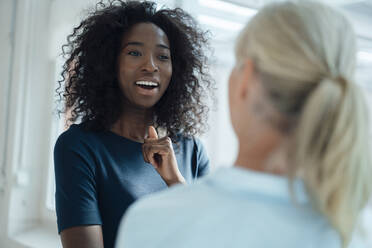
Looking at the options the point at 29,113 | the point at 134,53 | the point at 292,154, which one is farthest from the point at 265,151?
the point at 29,113

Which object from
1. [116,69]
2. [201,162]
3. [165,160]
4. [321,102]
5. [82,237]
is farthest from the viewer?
[201,162]

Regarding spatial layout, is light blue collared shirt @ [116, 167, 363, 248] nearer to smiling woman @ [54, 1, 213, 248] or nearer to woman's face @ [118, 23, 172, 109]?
smiling woman @ [54, 1, 213, 248]

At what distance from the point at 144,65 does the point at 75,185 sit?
413 mm

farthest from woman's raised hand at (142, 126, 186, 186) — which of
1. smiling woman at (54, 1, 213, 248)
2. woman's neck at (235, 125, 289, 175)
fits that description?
woman's neck at (235, 125, 289, 175)

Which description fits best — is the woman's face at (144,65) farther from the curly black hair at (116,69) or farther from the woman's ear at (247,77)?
the woman's ear at (247,77)

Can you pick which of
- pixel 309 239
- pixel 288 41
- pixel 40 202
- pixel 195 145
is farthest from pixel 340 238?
pixel 40 202

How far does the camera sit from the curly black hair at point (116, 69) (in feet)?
4.49

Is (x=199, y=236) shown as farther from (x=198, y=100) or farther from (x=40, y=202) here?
(x=40, y=202)

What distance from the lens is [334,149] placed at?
595 millimetres

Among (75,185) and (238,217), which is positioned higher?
(238,217)

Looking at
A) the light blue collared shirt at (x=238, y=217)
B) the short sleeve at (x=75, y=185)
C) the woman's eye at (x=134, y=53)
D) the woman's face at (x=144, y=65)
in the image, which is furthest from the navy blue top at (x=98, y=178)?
the light blue collared shirt at (x=238, y=217)

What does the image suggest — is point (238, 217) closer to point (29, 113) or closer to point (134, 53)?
point (134, 53)

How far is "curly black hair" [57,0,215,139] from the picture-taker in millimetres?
1368

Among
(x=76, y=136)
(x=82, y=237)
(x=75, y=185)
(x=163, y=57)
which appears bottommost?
(x=82, y=237)
